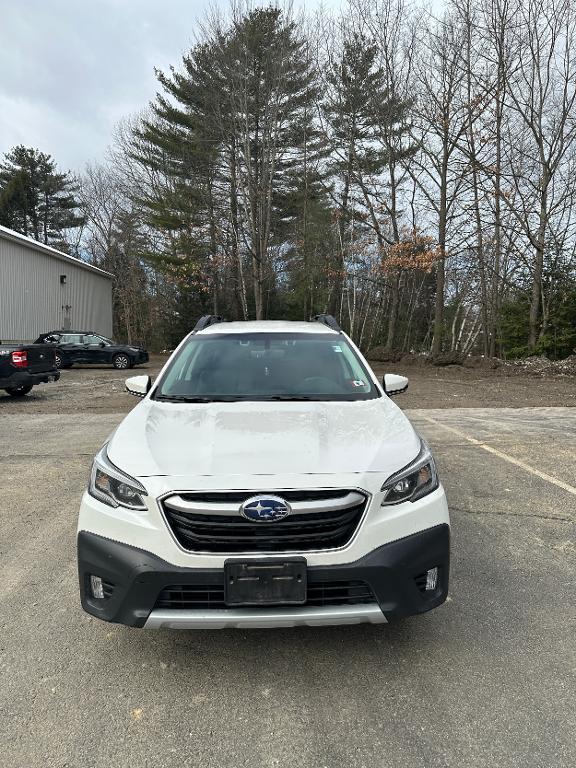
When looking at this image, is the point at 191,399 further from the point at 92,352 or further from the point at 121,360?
the point at 92,352

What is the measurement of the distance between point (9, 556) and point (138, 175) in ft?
126

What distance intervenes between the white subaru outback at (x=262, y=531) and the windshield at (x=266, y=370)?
2.91 ft

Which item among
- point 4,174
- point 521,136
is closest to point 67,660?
point 521,136

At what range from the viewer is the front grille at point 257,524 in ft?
7.91

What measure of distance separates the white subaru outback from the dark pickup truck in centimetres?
1057

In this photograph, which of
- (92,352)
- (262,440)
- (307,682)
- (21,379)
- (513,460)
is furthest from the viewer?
(92,352)

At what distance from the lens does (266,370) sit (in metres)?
4.07

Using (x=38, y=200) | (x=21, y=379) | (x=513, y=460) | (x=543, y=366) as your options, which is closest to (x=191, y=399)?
(x=513, y=460)

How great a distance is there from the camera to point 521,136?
2105 centimetres

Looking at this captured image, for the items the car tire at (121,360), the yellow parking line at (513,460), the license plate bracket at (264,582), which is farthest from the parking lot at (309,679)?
the car tire at (121,360)

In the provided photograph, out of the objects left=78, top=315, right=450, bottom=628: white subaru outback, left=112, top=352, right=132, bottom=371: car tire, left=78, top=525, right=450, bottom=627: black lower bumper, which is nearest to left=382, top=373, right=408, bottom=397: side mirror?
left=78, top=315, right=450, bottom=628: white subaru outback

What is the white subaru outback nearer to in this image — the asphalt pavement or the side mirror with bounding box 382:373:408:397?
the asphalt pavement

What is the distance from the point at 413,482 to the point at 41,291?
95.5 feet

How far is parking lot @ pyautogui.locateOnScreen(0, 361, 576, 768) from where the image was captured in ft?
7.02
